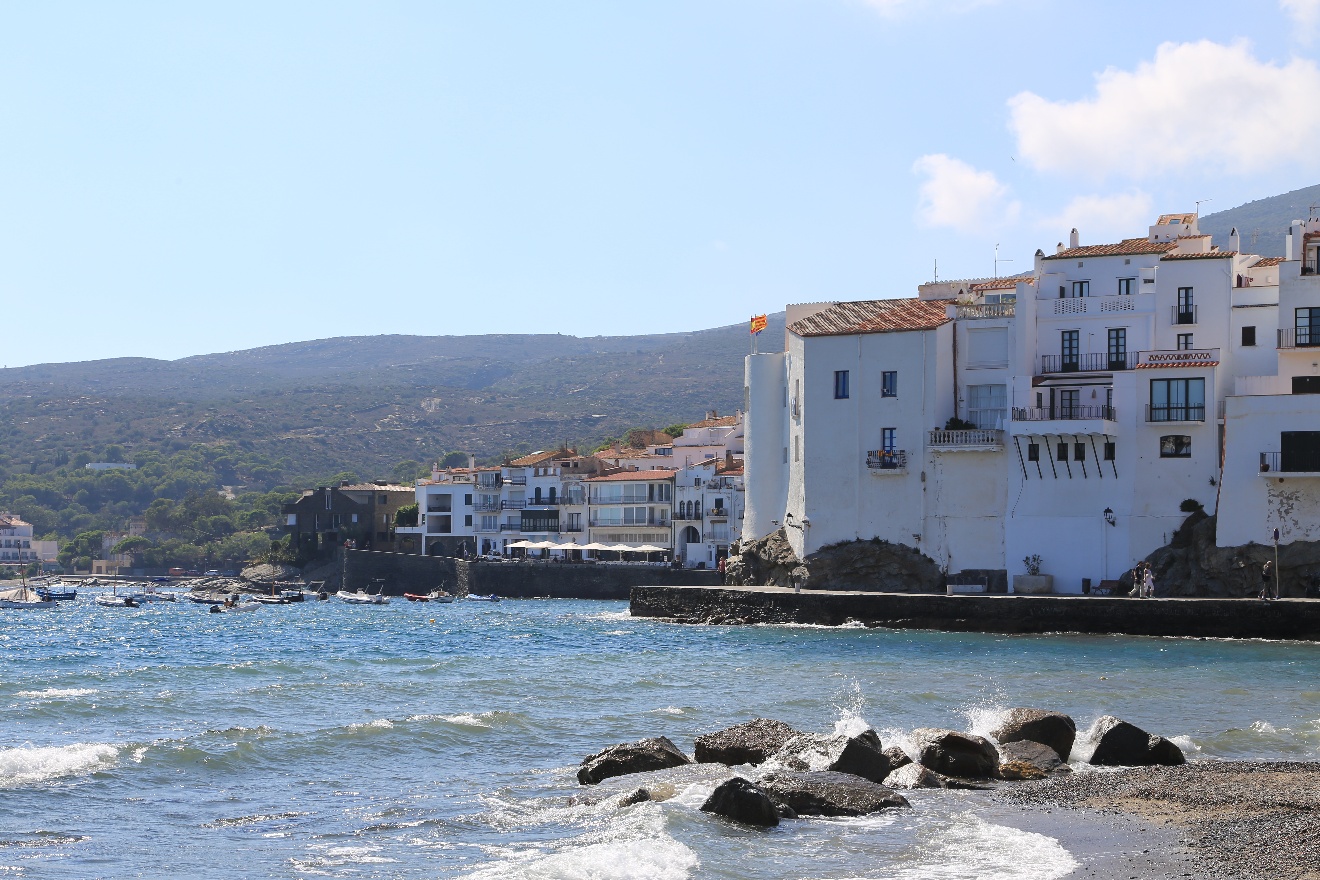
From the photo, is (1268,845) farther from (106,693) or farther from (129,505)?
(129,505)

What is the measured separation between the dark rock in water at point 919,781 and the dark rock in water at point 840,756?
0.42ft

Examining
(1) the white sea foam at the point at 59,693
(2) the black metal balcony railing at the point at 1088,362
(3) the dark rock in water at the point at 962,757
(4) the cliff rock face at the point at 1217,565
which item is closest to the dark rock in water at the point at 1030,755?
(3) the dark rock in water at the point at 962,757

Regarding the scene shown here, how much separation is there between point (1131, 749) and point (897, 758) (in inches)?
126

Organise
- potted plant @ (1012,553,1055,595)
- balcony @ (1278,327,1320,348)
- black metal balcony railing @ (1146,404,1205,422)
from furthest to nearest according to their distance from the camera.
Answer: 1. potted plant @ (1012,553,1055,595)
2. black metal balcony railing @ (1146,404,1205,422)
3. balcony @ (1278,327,1320,348)

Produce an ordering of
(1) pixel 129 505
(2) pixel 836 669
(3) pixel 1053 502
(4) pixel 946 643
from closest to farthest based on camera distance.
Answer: (2) pixel 836 669 < (4) pixel 946 643 < (3) pixel 1053 502 < (1) pixel 129 505

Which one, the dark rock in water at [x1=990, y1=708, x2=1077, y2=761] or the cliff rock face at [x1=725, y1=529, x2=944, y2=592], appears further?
the cliff rock face at [x1=725, y1=529, x2=944, y2=592]

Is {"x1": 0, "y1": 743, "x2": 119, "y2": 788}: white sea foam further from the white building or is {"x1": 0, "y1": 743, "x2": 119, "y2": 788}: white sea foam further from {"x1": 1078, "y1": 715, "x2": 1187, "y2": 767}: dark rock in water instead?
the white building

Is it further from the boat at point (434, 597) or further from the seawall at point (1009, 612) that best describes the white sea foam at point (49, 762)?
the boat at point (434, 597)

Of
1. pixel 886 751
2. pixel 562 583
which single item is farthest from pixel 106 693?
pixel 562 583

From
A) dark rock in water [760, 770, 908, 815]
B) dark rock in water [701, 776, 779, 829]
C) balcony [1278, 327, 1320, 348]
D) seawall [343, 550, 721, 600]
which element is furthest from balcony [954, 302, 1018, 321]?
dark rock in water [701, 776, 779, 829]

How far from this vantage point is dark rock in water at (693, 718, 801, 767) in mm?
19469

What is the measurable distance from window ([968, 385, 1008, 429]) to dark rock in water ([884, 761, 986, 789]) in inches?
1334

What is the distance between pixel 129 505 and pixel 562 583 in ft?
379

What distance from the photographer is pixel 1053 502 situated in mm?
50188
